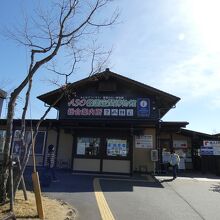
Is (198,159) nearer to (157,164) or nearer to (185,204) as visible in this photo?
(157,164)

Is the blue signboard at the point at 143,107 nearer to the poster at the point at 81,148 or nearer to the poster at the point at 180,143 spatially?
the poster at the point at 81,148

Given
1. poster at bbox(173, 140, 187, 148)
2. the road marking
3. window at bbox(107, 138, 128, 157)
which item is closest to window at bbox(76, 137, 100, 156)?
window at bbox(107, 138, 128, 157)

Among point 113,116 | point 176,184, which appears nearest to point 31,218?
point 176,184

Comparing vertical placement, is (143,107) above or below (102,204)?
above

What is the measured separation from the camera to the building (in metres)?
16.4

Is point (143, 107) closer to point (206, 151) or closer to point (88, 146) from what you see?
point (88, 146)

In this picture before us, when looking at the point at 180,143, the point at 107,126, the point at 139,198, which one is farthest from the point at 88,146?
the point at 180,143

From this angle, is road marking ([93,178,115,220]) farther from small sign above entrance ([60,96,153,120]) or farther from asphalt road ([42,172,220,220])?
small sign above entrance ([60,96,153,120])

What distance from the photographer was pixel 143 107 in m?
17.4

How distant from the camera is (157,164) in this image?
17938 mm

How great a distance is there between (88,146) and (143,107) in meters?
3.97

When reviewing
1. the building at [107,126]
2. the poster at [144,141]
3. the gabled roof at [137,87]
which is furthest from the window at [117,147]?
the gabled roof at [137,87]

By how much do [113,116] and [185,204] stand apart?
27.8ft

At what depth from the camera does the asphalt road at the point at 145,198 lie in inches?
321
